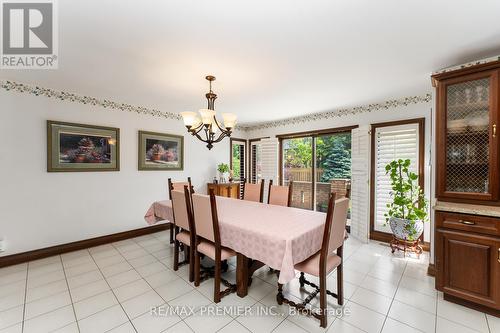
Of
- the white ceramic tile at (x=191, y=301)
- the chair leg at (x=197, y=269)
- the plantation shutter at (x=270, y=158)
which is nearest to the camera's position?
the white ceramic tile at (x=191, y=301)

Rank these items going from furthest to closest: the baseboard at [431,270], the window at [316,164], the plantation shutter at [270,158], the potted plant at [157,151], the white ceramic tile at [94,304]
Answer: the plantation shutter at [270,158], the window at [316,164], the potted plant at [157,151], the baseboard at [431,270], the white ceramic tile at [94,304]

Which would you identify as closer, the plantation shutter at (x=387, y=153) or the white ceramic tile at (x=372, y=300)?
the white ceramic tile at (x=372, y=300)

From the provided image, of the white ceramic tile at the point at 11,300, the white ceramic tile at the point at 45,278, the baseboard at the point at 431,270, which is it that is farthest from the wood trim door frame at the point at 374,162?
the white ceramic tile at the point at 11,300

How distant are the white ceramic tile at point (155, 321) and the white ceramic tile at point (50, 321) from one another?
559mm

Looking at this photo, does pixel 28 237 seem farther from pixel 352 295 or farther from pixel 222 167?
pixel 352 295

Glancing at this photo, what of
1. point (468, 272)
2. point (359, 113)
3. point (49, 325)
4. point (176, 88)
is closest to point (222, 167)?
point (176, 88)

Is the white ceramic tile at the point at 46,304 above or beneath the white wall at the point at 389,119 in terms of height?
beneath

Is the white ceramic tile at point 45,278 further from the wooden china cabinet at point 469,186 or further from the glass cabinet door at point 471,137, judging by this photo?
the glass cabinet door at point 471,137

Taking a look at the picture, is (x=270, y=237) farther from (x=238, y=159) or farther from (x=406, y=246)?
(x=238, y=159)

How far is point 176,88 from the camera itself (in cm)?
291

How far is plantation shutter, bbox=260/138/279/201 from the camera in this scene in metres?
5.06

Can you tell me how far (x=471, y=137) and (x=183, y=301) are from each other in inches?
122

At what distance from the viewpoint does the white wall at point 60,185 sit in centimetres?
272

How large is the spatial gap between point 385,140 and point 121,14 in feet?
12.2
